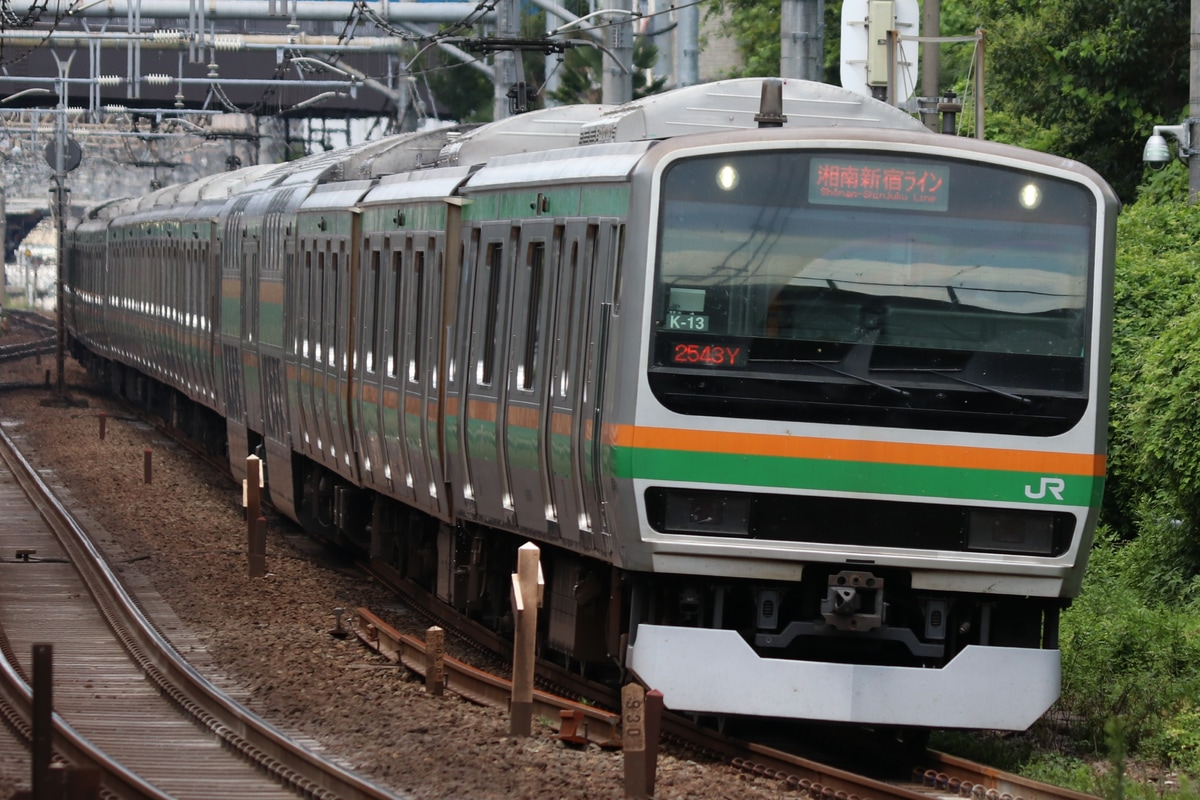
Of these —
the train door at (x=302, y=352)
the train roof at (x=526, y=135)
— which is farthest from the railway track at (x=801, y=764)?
the train door at (x=302, y=352)

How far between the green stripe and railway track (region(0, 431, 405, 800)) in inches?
70.6

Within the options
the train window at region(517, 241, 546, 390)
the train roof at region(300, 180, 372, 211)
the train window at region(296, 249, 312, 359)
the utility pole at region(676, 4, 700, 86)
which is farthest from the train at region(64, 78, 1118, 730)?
the utility pole at region(676, 4, 700, 86)

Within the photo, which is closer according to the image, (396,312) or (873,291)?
(873,291)

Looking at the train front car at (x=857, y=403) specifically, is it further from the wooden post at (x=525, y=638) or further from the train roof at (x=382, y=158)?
the train roof at (x=382, y=158)

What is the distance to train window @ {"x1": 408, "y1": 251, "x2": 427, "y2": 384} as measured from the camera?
42.3ft

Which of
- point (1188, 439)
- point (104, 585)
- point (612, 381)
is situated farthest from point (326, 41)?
point (612, 381)

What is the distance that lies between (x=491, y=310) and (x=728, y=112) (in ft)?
5.76

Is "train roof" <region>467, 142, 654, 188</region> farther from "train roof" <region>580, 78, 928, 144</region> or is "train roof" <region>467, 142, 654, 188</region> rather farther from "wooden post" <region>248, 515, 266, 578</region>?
"wooden post" <region>248, 515, 266, 578</region>

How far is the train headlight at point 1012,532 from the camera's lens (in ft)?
30.0

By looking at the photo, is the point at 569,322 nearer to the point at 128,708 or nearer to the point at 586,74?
the point at 128,708

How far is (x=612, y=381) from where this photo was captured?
9.20m

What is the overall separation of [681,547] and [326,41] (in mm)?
36915

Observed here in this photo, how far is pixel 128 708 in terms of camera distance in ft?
36.7

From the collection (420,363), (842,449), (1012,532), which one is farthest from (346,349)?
(1012,532)
